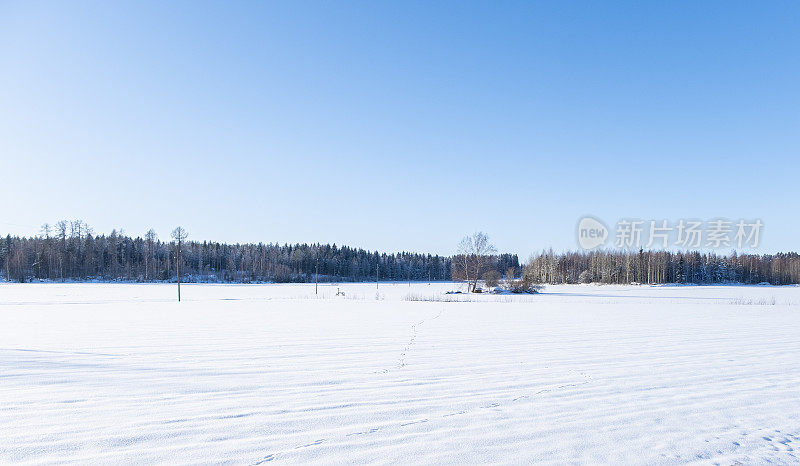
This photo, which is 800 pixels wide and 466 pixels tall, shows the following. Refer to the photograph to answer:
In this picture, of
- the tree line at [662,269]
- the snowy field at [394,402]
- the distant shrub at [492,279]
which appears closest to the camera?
the snowy field at [394,402]

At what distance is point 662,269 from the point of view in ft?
269

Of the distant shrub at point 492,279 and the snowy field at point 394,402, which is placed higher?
the snowy field at point 394,402

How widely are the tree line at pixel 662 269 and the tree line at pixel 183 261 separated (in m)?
35.3

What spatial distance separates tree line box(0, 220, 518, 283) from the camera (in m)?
72.7

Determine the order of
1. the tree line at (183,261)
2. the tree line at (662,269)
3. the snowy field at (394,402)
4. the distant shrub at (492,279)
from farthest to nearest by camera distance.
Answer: the tree line at (662,269) → the tree line at (183,261) → the distant shrub at (492,279) → the snowy field at (394,402)

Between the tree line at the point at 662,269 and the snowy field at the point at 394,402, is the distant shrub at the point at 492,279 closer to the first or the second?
the snowy field at the point at 394,402

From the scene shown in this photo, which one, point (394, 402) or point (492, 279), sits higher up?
point (394, 402)

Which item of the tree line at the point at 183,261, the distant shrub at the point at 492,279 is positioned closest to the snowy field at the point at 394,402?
the distant shrub at the point at 492,279

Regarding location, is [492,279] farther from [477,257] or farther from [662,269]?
[662,269]

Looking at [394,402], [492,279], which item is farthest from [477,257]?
[394,402]

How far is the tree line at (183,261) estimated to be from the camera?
2862 inches

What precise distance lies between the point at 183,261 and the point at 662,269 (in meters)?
96.3

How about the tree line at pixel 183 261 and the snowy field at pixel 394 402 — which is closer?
the snowy field at pixel 394 402

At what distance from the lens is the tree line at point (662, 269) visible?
8144cm
